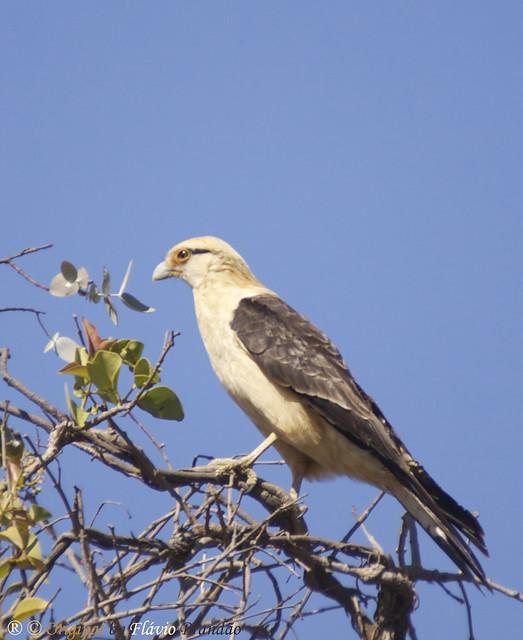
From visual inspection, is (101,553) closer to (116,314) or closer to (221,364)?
(116,314)

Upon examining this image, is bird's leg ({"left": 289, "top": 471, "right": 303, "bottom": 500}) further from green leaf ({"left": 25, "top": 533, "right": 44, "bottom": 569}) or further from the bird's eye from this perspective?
green leaf ({"left": 25, "top": 533, "right": 44, "bottom": 569})

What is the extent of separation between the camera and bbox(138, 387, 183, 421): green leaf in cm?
415

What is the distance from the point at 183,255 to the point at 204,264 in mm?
190

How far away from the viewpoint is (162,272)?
694 centimetres

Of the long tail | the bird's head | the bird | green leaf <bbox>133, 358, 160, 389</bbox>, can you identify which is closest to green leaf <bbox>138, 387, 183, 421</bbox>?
green leaf <bbox>133, 358, 160, 389</bbox>

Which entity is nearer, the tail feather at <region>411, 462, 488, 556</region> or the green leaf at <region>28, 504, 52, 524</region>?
the green leaf at <region>28, 504, 52, 524</region>

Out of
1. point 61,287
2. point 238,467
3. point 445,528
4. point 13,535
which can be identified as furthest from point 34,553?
point 445,528

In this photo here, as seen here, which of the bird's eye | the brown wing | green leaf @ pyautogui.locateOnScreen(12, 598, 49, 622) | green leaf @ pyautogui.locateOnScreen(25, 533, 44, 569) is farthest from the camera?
the bird's eye

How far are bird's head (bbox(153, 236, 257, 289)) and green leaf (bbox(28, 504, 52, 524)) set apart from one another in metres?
3.28

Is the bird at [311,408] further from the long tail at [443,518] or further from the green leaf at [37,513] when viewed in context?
the green leaf at [37,513]

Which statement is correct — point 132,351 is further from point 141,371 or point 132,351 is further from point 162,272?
point 162,272

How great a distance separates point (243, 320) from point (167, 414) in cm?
199

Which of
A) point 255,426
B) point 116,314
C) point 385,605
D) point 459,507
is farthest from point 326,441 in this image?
point 116,314

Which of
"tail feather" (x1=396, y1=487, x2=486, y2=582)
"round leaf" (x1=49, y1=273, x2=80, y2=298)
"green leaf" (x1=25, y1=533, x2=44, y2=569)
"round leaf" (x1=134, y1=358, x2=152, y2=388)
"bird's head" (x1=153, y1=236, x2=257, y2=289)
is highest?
"bird's head" (x1=153, y1=236, x2=257, y2=289)
